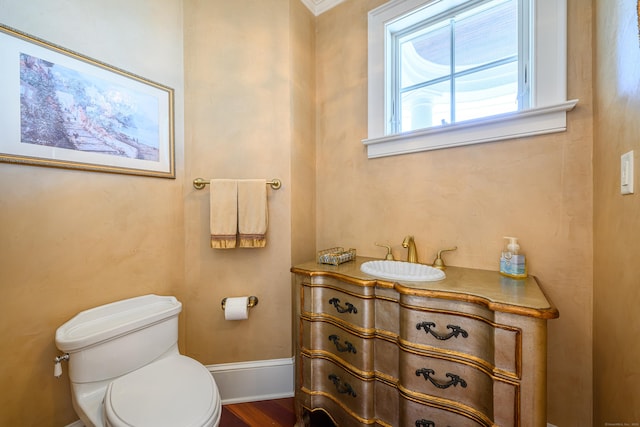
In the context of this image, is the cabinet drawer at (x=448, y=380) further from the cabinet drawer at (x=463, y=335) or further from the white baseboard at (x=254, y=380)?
the white baseboard at (x=254, y=380)

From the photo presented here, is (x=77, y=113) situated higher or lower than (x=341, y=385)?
higher

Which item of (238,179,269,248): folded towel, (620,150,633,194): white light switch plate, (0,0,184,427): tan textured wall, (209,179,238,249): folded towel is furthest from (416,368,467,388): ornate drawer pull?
(0,0,184,427): tan textured wall

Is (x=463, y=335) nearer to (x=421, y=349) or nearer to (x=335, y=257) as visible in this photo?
(x=421, y=349)

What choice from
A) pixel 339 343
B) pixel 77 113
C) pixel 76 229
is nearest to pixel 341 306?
pixel 339 343

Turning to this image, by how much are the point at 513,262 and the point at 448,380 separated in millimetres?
585

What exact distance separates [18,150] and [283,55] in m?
1.43

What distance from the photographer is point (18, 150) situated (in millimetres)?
1027

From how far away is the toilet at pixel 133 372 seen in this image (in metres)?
0.87

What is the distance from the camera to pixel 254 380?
155cm

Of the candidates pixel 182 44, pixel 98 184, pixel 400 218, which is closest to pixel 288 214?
pixel 400 218

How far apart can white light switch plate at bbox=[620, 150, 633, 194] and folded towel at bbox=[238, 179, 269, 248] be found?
1441mm

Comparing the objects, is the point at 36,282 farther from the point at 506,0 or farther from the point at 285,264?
the point at 506,0

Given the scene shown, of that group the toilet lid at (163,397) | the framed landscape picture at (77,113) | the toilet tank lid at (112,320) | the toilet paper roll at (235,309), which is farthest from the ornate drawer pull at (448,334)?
the framed landscape picture at (77,113)

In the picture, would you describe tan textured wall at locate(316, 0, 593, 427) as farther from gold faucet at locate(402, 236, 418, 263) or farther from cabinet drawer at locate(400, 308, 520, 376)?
cabinet drawer at locate(400, 308, 520, 376)
